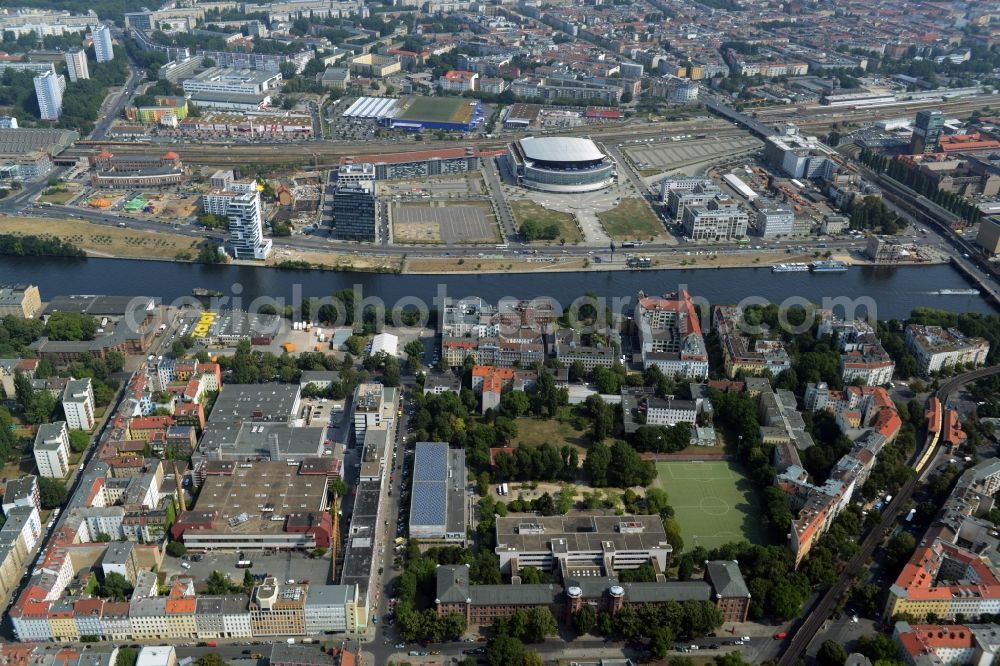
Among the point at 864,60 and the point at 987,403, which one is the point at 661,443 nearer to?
the point at 987,403

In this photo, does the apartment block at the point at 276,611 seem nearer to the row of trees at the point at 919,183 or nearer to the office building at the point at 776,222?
the office building at the point at 776,222

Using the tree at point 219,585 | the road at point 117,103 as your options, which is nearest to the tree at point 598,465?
the tree at point 219,585

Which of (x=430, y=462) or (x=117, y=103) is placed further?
(x=117, y=103)

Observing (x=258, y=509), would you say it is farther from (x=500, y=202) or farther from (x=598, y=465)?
(x=500, y=202)

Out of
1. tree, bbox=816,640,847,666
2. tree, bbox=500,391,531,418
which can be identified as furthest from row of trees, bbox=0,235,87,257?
tree, bbox=816,640,847,666

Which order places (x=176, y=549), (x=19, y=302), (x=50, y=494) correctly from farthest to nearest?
1. (x=19, y=302)
2. (x=50, y=494)
3. (x=176, y=549)

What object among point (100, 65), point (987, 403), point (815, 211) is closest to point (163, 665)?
point (987, 403)

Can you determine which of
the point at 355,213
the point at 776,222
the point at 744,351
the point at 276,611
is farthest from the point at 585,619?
the point at 776,222

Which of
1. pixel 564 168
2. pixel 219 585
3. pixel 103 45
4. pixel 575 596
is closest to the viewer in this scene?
pixel 575 596
